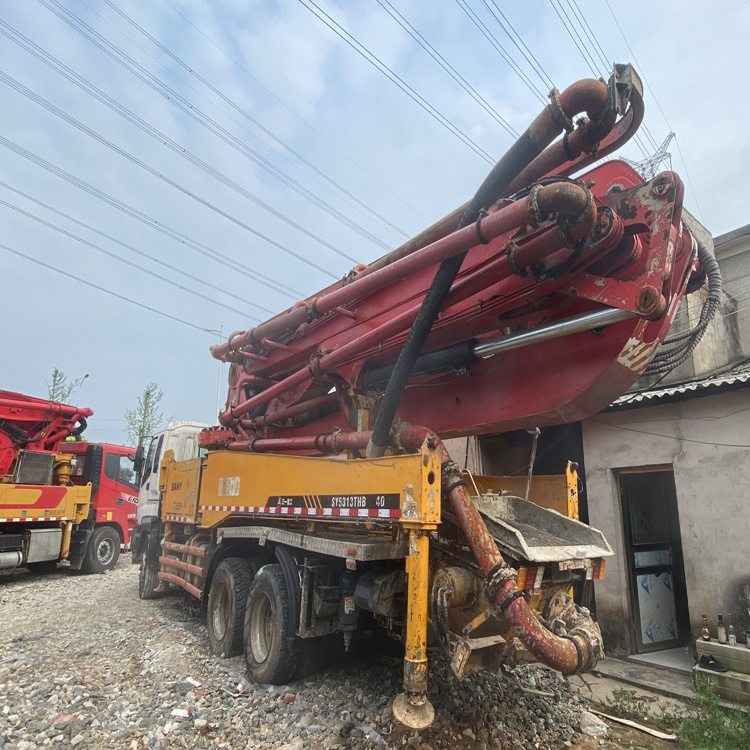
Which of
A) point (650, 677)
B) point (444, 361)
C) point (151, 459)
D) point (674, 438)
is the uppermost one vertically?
point (444, 361)

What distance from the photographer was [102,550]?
36.6ft

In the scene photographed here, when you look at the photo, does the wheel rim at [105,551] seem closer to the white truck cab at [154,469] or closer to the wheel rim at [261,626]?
the white truck cab at [154,469]

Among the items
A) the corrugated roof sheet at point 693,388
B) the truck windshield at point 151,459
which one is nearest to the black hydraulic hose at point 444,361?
the corrugated roof sheet at point 693,388

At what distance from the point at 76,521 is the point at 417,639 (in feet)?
32.5

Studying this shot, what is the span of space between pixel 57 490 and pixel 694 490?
10695mm

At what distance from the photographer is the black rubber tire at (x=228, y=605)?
16.8ft

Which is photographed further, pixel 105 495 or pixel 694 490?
pixel 105 495

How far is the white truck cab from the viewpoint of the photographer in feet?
29.2

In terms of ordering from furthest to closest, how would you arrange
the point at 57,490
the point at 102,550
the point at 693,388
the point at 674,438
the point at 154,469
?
the point at 102,550, the point at 57,490, the point at 154,469, the point at 674,438, the point at 693,388

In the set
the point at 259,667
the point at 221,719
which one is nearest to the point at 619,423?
the point at 259,667

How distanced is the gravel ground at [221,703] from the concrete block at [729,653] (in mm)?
1484

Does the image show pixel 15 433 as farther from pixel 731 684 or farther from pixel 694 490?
pixel 731 684

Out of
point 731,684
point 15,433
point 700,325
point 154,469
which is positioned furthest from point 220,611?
point 15,433

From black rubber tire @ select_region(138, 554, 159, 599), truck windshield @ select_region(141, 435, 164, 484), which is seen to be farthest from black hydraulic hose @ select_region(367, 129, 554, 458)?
truck windshield @ select_region(141, 435, 164, 484)
